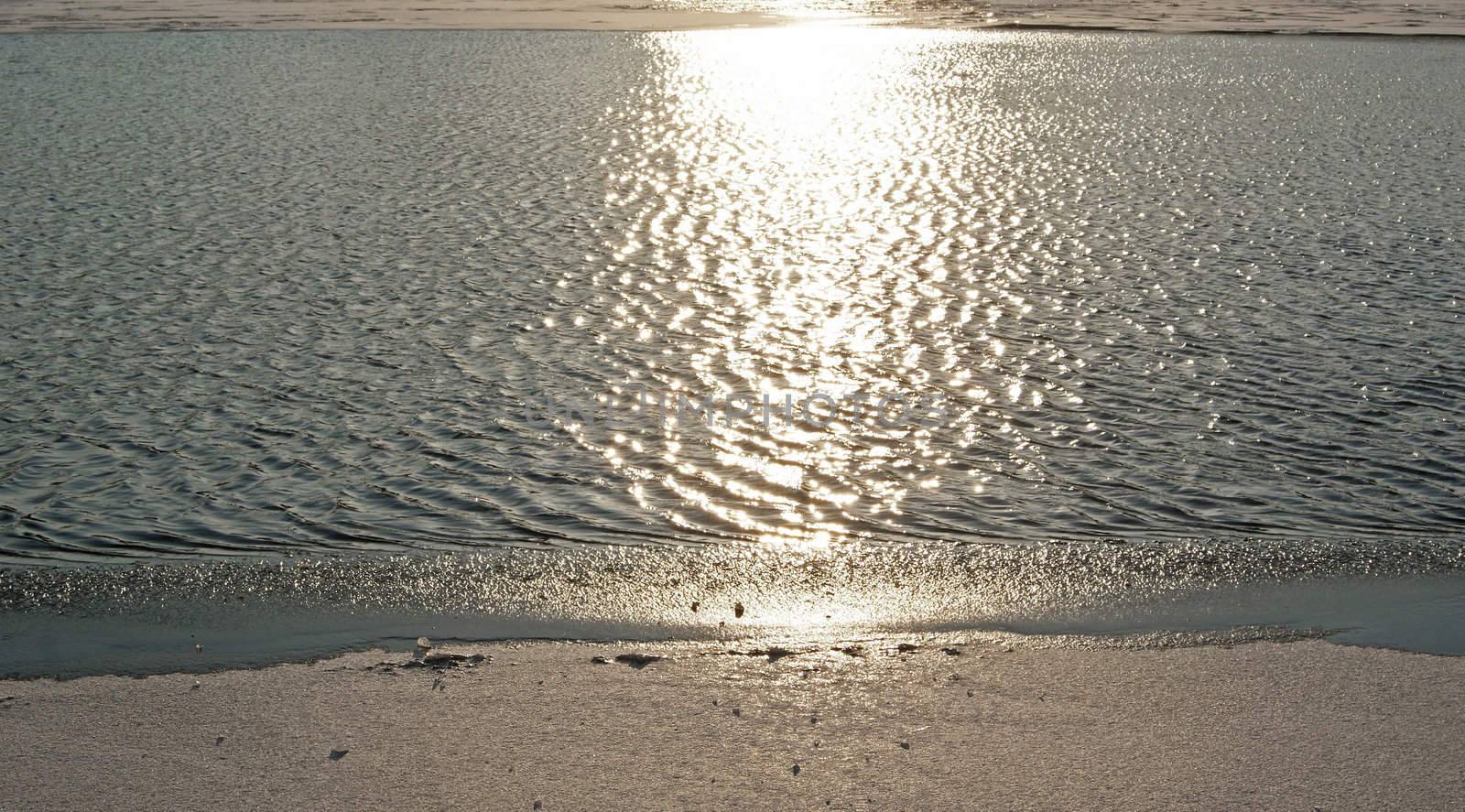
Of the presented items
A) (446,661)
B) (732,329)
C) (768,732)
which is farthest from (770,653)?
(732,329)

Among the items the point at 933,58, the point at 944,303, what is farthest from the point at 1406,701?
the point at 933,58

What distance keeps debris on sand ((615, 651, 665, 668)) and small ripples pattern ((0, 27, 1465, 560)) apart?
1695 mm

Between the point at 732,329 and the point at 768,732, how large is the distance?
7.48 m

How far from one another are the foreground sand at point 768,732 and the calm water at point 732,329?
1.44 meters

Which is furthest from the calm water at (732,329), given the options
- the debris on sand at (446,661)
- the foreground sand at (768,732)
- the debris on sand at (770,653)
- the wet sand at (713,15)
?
the wet sand at (713,15)

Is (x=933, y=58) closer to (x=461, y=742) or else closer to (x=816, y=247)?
(x=816, y=247)

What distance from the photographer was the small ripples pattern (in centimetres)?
934

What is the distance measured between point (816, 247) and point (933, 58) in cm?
2065

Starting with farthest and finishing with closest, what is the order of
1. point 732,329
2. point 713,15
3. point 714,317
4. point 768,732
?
1. point 713,15
2. point 714,317
3. point 732,329
4. point 768,732

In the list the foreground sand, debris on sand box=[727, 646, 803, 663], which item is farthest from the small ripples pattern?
the foreground sand

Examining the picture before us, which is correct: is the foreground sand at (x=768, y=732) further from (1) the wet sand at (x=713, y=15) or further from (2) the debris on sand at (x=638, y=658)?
(1) the wet sand at (x=713, y=15)

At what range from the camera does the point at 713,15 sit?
47312 mm

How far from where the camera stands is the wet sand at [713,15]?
42000 millimetres

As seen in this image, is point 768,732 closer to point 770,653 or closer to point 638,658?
point 770,653
